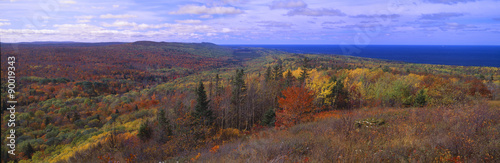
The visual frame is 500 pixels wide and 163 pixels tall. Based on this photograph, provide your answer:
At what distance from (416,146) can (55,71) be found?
5536 cm

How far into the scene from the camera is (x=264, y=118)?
2759 cm

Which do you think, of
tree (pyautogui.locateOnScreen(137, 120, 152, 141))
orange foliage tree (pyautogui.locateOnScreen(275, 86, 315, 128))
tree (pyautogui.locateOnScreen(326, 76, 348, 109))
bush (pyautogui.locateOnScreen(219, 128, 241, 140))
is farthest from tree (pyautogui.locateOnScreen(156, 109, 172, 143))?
tree (pyautogui.locateOnScreen(326, 76, 348, 109))

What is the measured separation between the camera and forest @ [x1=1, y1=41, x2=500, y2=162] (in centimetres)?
629

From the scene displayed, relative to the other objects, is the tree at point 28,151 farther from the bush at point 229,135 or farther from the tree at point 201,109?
the bush at point 229,135

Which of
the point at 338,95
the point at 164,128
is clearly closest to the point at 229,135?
the point at 164,128

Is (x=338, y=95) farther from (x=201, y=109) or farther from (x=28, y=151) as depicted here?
(x=28, y=151)

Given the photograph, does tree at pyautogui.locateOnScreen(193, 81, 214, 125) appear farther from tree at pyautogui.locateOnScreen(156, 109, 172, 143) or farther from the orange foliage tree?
the orange foliage tree

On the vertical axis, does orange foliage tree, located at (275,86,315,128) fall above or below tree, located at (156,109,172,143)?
above

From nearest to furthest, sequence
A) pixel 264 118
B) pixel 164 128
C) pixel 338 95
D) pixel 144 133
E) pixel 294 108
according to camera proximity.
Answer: pixel 294 108
pixel 264 118
pixel 164 128
pixel 144 133
pixel 338 95

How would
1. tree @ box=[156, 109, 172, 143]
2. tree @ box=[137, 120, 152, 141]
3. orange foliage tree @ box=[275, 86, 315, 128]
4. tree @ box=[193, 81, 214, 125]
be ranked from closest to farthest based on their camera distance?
1. orange foliage tree @ box=[275, 86, 315, 128]
2. tree @ box=[156, 109, 172, 143]
3. tree @ box=[193, 81, 214, 125]
4. tree @ box=[137, 120, 152, 141]

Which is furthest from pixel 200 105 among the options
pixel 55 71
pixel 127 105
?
pixel 127 105

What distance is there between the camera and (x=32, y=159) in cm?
3241

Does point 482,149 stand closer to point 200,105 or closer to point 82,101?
point 200,105

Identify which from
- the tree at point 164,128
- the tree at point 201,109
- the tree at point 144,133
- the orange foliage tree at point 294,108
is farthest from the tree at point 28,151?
the orange foliage tree at point 294,108
